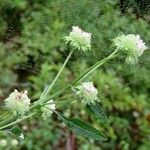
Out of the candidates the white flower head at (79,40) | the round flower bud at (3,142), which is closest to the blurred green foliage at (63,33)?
the round flower bud at (3,142)

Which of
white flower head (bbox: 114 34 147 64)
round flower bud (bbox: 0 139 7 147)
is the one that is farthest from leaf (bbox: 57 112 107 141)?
round flower bud (bbox: 0 139 7 147)

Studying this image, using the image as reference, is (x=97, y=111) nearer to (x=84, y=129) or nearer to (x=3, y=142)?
(x=84, y=129)

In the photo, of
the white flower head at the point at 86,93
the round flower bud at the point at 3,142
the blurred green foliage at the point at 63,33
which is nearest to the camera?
the white flower head at the point at 86,93

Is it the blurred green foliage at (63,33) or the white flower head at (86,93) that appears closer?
the white flower head at (86,93)

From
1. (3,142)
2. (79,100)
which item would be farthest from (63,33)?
(79,100)

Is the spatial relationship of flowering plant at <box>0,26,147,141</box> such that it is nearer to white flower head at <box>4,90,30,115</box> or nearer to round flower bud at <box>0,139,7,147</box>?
white flower head at <box>4,90,30,115</box>

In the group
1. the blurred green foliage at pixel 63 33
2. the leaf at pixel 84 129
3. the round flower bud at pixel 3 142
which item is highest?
the round flower bud at pixel 3 142

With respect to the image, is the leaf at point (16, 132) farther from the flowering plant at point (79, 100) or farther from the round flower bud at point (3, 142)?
the round flower bud at point (3, 142)

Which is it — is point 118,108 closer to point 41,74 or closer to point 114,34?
point 41,74
